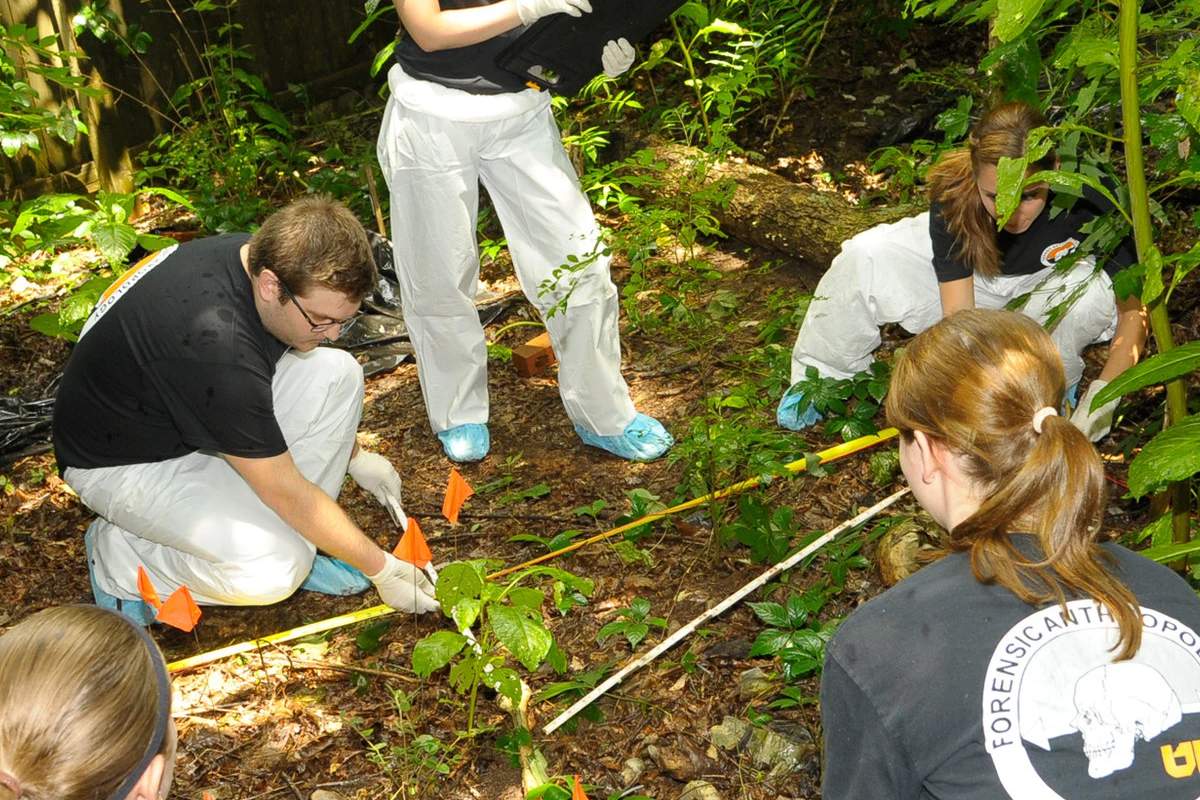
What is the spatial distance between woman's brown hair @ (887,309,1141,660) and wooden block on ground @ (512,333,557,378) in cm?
272

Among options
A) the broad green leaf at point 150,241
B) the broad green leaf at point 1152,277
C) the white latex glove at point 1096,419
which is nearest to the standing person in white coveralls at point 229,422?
Answer: the broad green leaf at point 150,241

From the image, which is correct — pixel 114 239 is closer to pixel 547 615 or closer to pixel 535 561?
pixel 535 561

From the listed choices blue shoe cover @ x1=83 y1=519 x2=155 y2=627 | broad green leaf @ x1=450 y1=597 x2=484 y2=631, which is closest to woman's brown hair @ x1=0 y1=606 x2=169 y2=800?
broad green leaf @ x1=450 y1=597 x2=484 y2=631

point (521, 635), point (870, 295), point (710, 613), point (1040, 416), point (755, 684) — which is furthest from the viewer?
point (870, 295)

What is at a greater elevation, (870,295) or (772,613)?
(870,295)

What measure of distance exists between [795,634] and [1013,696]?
4.18ft

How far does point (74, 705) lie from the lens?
1.43 m

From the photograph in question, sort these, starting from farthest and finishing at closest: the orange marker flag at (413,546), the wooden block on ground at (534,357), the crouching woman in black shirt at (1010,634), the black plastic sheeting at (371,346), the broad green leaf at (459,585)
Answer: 1. the wooden block on ground at (534,357)
2. the black plastic sheeting at (371,346)
3. the orange marker flag at (413,546)
4. the broad green leaf at (459,585)
5. the crouching woman in black shirt at (1010,634)

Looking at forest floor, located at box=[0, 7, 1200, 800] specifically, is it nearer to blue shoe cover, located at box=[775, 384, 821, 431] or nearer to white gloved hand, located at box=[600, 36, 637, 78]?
blue shoe cover, located at box=[775, 384, 821, 431]

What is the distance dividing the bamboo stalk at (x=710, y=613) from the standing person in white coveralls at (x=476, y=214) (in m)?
0.79

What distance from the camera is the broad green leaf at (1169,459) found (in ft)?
5.68

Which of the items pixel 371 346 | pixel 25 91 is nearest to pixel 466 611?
pixel 371 346

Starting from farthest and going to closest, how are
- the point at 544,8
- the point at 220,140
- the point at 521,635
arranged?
the point at 220,140 → the point at 544,8 → the point at 521,635

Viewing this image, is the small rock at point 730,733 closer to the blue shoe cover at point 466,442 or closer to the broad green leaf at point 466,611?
the broad green leaf at point 466,611
